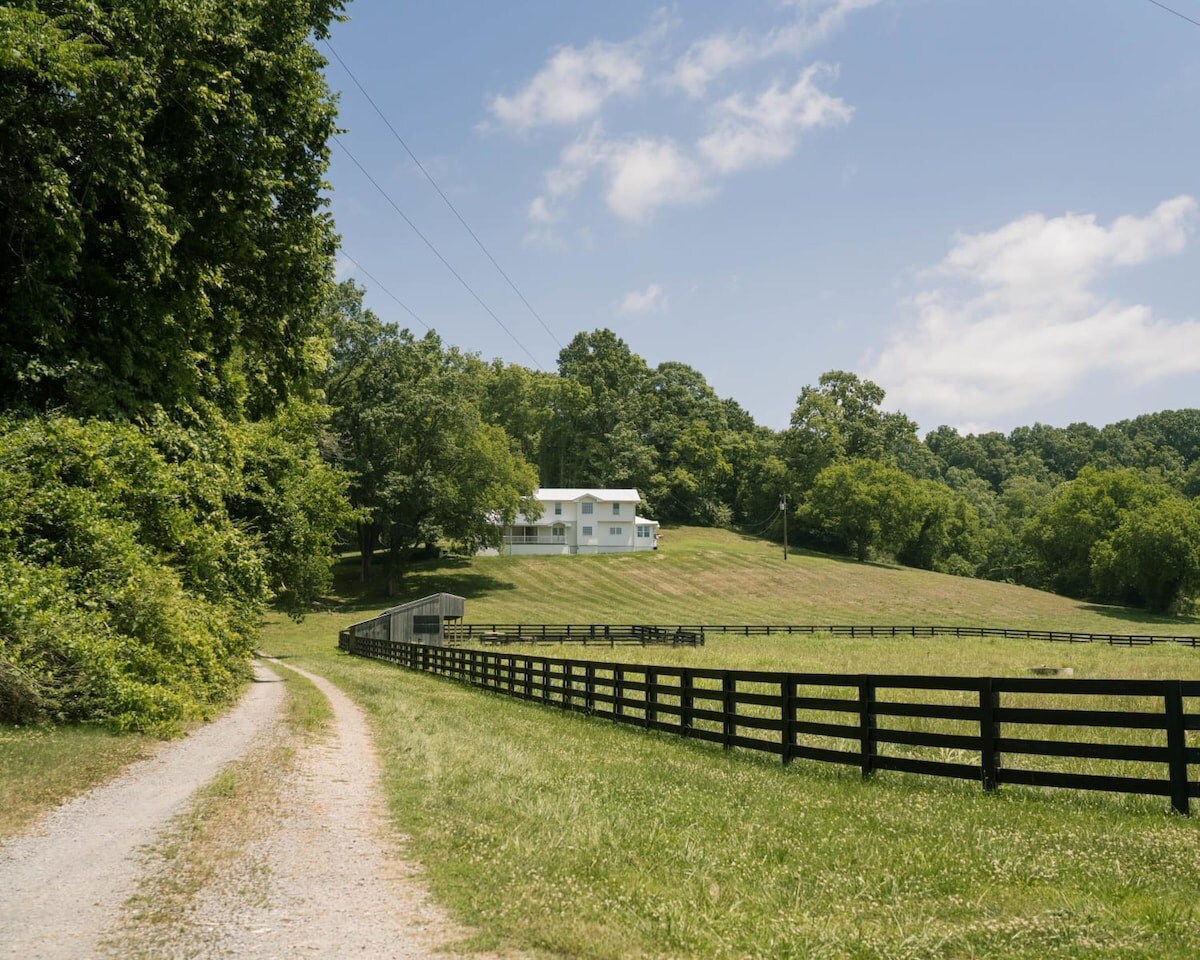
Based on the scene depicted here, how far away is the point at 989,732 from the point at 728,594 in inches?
2848

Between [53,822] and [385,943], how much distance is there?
489 centimetres

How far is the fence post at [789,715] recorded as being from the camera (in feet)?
39.4

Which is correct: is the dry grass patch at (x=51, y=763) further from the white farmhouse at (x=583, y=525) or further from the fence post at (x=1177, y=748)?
the white farmhouse at (x=583, y=525)

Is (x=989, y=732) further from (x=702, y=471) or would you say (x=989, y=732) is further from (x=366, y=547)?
(x=702, y=471)

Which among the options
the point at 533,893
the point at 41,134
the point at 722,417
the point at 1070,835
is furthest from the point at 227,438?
the point at 722,417

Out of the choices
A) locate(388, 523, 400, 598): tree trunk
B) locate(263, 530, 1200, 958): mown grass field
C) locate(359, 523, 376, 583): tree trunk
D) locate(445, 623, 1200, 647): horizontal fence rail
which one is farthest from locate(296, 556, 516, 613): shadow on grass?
locate(263, 530, 1200, 958): mown grass field

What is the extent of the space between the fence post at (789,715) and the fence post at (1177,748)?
187 inches

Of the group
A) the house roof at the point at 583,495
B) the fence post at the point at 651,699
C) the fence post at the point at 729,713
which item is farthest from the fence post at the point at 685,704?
the house roof at the point at 583,495

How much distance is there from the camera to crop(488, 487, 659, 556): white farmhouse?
320 ft

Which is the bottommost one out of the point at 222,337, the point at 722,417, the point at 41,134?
the point at 222,337

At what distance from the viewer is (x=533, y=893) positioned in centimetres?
589

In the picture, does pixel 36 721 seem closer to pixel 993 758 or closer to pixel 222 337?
pixel 222 337

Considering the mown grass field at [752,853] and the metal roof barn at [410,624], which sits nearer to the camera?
the mown grass field at [752,853]

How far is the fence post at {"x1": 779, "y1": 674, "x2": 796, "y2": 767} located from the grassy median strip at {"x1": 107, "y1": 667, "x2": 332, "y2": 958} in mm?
6653
